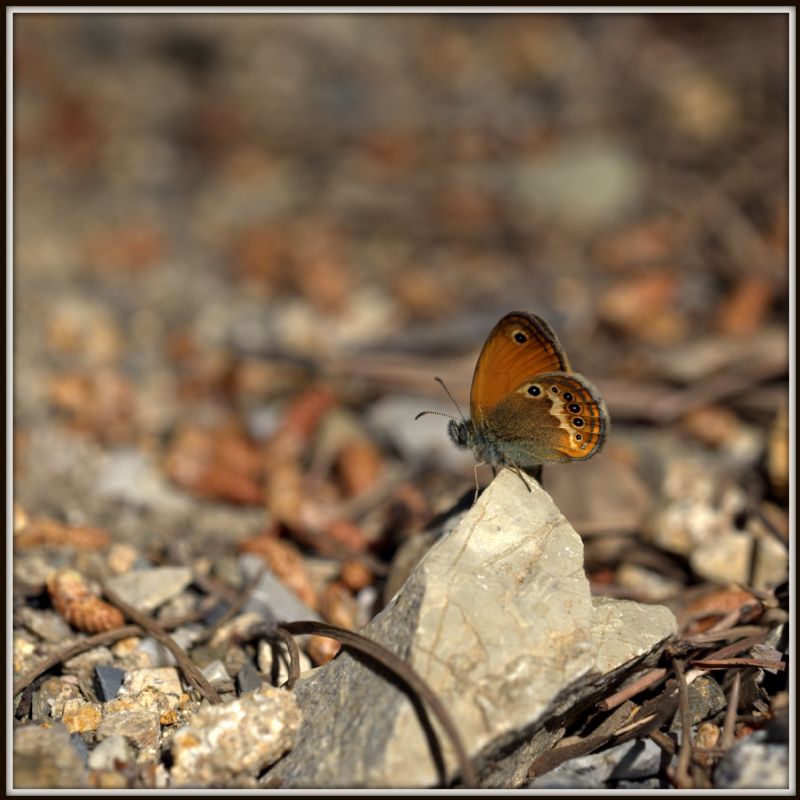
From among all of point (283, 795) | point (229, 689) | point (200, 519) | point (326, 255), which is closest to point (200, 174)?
point (326, 255)

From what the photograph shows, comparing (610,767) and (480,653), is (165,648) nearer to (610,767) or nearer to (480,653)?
(480,653)

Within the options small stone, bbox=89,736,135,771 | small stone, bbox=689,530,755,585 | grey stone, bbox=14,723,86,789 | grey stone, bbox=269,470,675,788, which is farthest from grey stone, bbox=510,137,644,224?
grey stone, bbox=14,723,86,789

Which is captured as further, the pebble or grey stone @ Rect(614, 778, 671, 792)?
the pebble

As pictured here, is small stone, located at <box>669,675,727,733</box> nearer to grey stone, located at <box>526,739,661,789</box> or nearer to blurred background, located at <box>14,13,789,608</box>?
grey stone, located at <box>526,739,661,789</box>

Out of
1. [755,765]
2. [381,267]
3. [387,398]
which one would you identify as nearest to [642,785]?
[755,765]

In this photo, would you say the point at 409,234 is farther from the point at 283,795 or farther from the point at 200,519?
the point at 283,795
